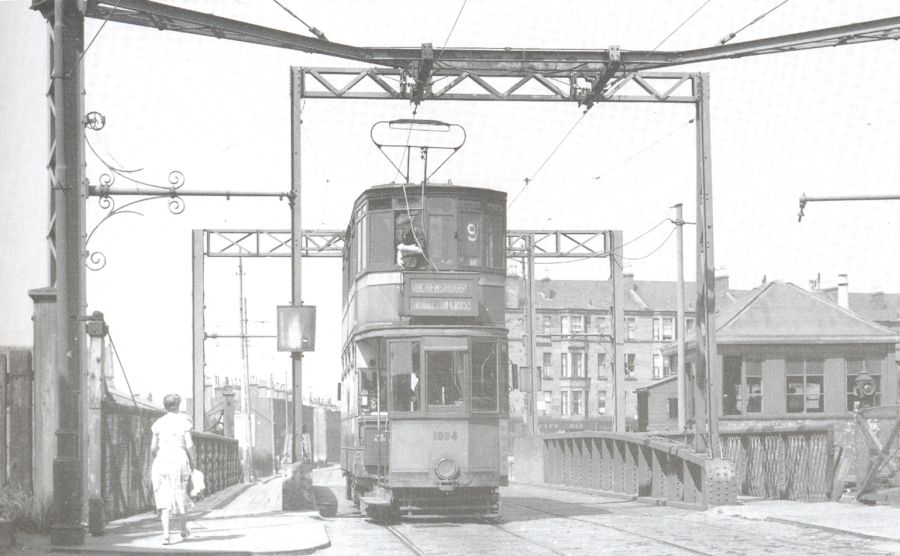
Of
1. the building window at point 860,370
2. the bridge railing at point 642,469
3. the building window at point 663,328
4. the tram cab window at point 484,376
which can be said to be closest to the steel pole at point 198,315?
the bridge railing at point 642,469

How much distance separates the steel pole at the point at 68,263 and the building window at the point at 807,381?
36.0 meters

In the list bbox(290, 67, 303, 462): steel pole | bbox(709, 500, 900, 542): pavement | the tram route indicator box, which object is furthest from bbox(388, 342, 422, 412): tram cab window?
bbox(709, 500, 900, 542): pavement

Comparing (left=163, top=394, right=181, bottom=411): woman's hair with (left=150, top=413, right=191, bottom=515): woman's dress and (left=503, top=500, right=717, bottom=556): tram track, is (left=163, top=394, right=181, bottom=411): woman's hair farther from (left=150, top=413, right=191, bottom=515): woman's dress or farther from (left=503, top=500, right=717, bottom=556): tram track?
(left=503, top=500, right=717, bottom=556): tram track

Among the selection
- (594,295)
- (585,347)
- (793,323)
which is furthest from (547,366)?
(793,323)

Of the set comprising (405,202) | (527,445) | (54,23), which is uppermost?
(54,23)

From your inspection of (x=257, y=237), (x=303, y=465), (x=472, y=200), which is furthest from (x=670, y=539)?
(x=257, y=237)

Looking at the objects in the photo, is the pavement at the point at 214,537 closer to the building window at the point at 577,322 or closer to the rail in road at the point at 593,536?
the rail in road at the point at 593,536

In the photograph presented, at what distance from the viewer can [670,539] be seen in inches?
549

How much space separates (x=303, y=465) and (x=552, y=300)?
70320mm

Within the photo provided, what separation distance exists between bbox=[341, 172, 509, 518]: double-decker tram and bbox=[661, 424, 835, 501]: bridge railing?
20.7ft

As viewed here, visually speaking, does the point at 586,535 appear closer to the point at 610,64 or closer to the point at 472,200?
the point at 472,200

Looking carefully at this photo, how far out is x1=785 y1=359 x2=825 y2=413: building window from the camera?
4494 cm

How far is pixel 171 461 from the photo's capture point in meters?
12.9

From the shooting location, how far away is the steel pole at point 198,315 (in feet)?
110
